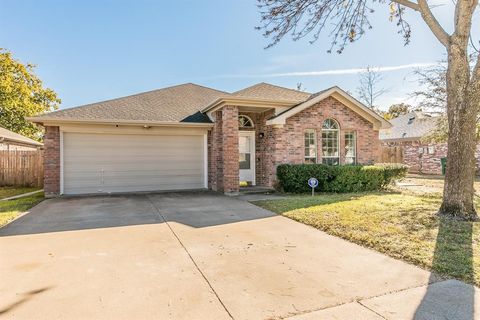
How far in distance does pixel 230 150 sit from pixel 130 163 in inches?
161

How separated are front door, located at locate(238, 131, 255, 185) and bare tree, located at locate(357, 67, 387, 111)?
26.4 metres

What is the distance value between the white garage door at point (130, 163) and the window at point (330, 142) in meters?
5.02

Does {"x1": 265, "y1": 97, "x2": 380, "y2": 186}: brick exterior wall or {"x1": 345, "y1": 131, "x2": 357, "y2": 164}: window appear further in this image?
{"x1": 345, "y1": 131, "x2": 357, "y2": 164}: window

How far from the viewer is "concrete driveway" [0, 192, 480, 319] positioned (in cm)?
295

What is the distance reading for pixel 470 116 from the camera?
266 inches

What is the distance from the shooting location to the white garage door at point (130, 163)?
36.6 ft

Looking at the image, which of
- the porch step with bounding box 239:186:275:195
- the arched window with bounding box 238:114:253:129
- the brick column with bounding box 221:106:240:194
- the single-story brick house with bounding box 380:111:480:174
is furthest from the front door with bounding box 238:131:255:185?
the single-story brick house with bounding box 380:111:480:174

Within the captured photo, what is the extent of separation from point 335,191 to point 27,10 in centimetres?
1310

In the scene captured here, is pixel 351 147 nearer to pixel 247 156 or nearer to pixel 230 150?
pixel 247 156

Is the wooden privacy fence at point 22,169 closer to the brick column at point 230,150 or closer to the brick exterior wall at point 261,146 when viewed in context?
the brick column at point 230,150

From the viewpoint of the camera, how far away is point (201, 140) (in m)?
12.7

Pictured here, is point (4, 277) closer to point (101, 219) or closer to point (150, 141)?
point (101, 219)

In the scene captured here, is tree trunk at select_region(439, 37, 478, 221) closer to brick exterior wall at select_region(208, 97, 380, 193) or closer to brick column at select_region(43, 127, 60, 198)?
brick exterior wall at select_region(208, 97, 380, 193)

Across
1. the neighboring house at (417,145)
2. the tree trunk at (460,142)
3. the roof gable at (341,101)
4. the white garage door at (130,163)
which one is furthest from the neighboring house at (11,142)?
the neighboring house at (417,145)
